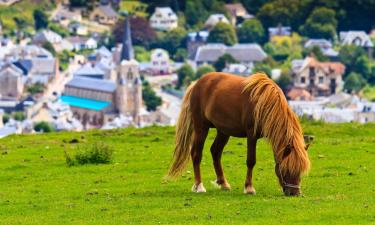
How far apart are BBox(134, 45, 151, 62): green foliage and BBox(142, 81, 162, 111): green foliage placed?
17523mm

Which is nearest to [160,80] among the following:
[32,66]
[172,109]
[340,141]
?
[32,66]

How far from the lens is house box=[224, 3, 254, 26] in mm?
177000

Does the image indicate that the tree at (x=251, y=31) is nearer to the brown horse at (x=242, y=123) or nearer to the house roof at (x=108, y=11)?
the house roof at (x=108, y=11)

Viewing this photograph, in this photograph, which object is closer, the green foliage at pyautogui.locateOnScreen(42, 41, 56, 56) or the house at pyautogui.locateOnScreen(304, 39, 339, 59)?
the house at pyautogui.locateOnScreen(304, 39, 339, 59)

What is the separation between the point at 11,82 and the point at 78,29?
2655cm

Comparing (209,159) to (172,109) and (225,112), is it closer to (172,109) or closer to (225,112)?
(225,112)

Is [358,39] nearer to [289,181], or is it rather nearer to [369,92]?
[369,92]

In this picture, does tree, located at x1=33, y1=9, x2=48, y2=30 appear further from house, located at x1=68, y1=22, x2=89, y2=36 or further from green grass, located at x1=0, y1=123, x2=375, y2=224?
green grass, located at x1=0, y1=123, x2=375, y2=224

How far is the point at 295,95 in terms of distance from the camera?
480 feet

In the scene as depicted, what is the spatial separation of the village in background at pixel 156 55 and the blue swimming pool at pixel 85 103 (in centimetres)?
9

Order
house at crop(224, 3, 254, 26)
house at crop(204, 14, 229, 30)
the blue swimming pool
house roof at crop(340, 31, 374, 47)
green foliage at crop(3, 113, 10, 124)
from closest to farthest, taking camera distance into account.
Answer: green foliage at crop(3, 113, 10, 124), the blue swimming pool, house roof at crop(340, 31, 374, 47), house at crop(204, 14, 229, 30), house at crop(224, 3, 254, 26)

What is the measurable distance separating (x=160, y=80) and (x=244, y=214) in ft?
469

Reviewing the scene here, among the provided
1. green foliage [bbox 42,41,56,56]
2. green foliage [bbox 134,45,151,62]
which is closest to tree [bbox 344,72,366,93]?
green foliage [bbox 134,45,151,62]

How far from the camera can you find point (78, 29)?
184250 mm
